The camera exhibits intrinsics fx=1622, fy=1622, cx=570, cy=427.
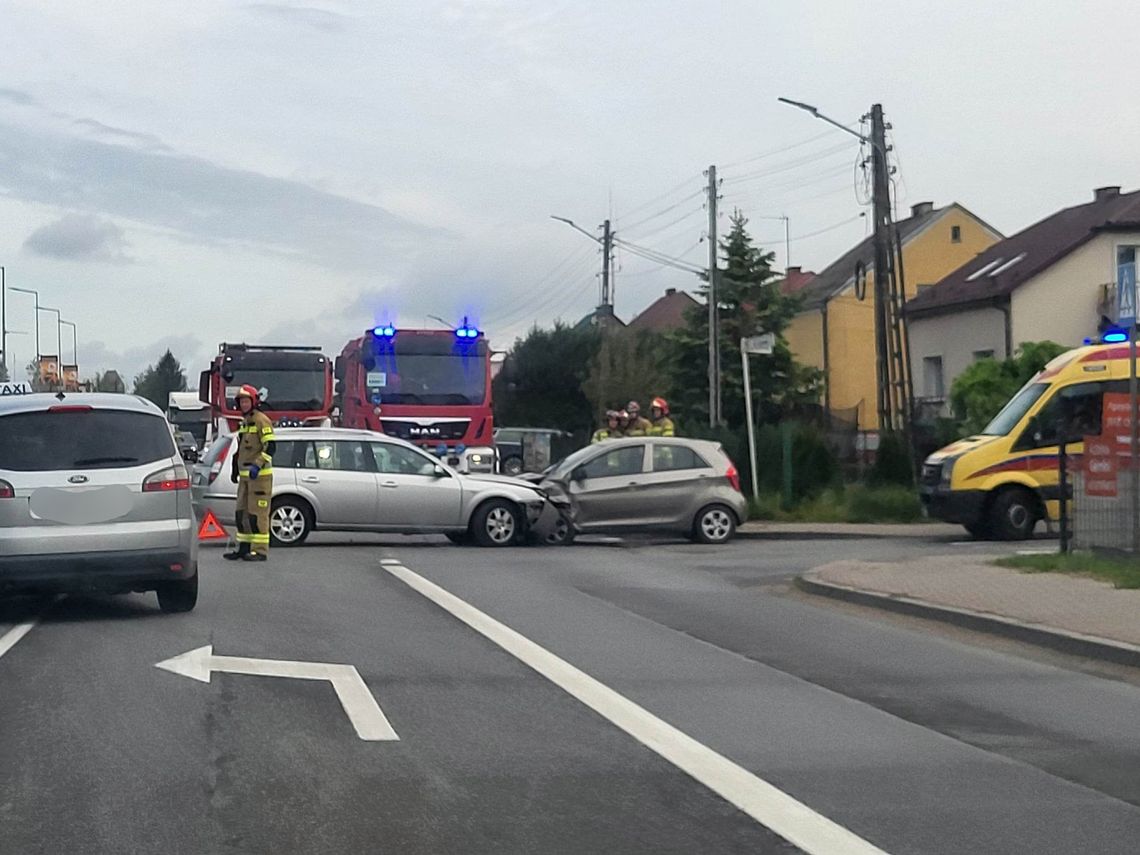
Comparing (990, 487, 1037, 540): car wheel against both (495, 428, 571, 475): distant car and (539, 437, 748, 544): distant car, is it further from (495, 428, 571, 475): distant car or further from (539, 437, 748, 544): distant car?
(495, 428, 571, 475): distant car

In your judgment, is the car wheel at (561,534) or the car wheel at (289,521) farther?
the car wheel at (561,534)

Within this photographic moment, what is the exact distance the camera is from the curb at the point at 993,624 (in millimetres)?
10789

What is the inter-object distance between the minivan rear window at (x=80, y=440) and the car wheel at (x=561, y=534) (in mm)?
9342

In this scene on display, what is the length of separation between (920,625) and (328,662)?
498cm

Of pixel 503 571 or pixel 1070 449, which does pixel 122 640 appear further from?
pixel 1070 449

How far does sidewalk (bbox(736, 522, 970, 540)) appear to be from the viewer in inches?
915

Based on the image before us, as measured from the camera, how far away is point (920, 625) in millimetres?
12875

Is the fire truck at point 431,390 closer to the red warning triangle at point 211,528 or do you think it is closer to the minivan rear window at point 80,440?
the red warning triangle at point 211,528

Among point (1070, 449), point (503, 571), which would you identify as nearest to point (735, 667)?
point (503, 571)

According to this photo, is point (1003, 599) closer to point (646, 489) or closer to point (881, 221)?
point (646, 489)

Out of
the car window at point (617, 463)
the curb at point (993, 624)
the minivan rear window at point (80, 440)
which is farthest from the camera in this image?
the car window at point (617, 463)

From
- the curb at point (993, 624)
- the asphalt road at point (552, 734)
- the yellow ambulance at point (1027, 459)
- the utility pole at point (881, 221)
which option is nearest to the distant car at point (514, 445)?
the utility pole at point (881, 221)

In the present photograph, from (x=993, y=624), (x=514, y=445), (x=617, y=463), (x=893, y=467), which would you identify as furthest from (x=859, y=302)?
(x=993, y=624)

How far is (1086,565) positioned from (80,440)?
9.17 meters
